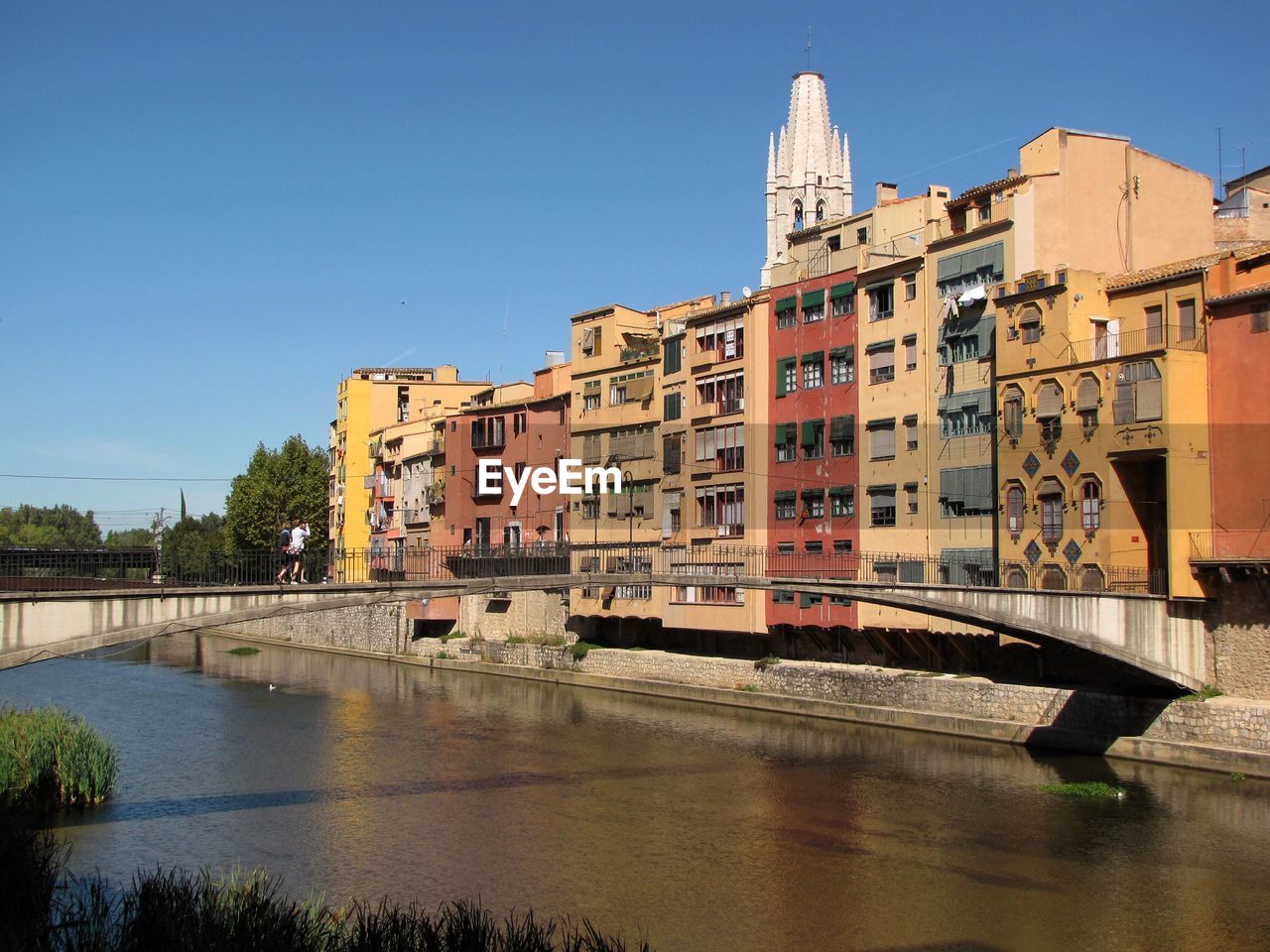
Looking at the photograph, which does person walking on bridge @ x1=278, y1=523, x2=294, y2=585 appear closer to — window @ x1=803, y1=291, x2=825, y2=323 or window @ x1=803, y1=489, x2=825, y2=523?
window @ x1=803, y1=489, x2=825, y2=523

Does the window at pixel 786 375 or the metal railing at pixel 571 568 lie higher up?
the window at pixel 786 375

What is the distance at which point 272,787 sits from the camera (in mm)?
32156

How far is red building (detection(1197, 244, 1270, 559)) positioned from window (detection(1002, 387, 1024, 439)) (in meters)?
5.97

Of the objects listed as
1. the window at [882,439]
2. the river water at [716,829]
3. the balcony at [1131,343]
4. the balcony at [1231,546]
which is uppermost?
the balcony at [1131,343]

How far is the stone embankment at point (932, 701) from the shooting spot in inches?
1203

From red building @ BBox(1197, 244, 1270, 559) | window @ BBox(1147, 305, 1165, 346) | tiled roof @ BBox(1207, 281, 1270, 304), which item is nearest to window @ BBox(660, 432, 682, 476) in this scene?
window @ BBox(1147, 305, 1165, 346)

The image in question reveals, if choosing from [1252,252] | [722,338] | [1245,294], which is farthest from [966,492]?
[722,338]

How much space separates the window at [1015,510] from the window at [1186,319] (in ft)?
20.7

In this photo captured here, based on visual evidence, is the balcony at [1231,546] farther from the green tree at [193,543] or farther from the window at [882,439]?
the green tree at [193,543]

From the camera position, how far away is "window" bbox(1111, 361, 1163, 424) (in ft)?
106

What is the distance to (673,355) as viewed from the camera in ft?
176

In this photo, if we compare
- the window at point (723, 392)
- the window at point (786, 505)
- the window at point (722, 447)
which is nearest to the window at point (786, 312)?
the window at point (723, 392)

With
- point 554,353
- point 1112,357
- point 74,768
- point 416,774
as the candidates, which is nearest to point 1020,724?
point 1112,357

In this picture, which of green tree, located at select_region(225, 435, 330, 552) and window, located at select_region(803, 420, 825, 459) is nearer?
window, located at select_region(803, 420, 825, 459)
